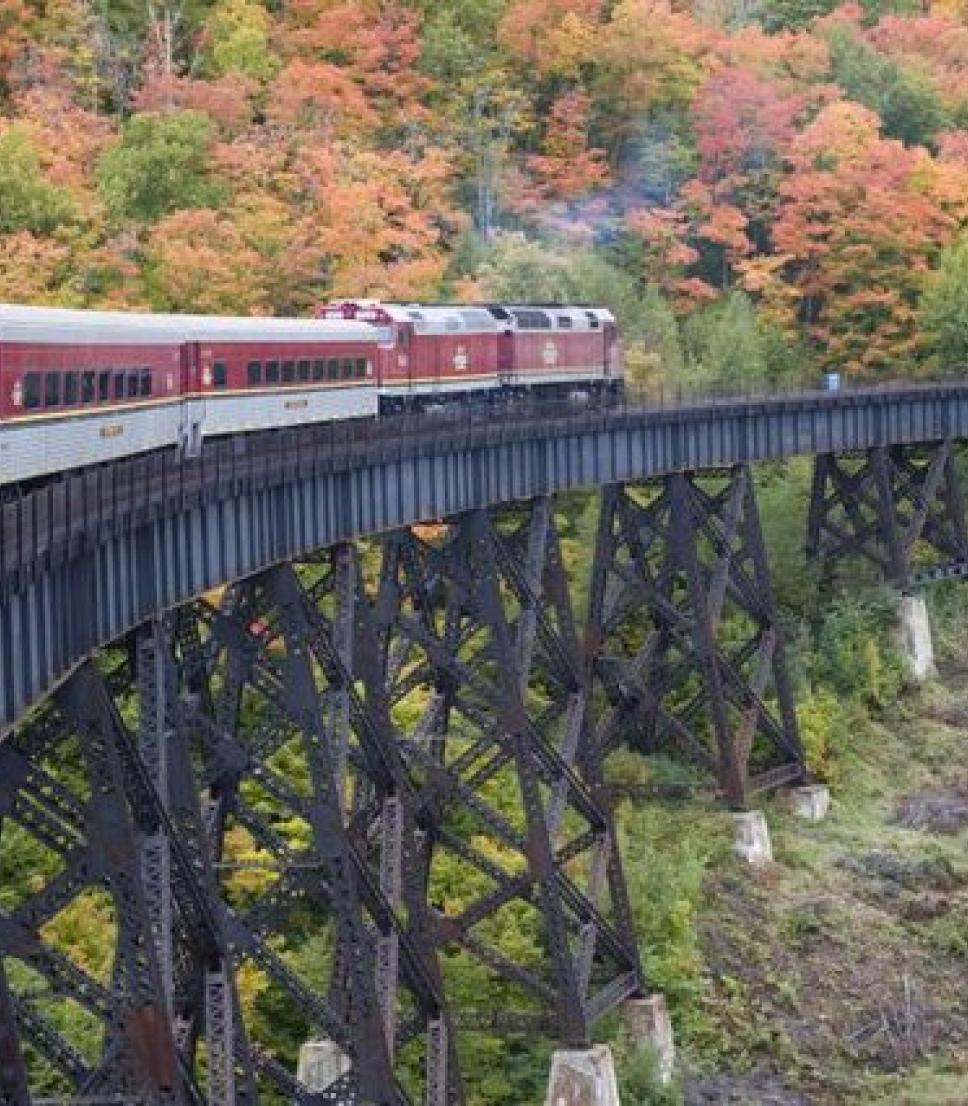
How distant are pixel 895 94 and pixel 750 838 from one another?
4652cm

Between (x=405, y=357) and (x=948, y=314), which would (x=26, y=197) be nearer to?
(x=405, y=357)

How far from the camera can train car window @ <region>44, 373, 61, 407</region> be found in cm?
2364

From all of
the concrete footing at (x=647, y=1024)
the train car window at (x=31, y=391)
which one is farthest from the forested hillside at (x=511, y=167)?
the train car window at (x=31, y=391)

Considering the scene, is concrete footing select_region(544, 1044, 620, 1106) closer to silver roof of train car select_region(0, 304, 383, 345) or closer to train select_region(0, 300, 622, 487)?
train select_region(0, 300, 622, 487)

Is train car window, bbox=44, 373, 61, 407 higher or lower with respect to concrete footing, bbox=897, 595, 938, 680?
higher

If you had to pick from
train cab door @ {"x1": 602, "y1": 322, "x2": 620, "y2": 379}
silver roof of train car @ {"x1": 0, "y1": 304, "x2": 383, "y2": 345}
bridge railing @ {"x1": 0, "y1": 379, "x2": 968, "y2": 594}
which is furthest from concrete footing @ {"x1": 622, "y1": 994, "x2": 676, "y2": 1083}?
train cab door @ {"x1": 602, "y1": 322, "x2": 620, "y2": 379}

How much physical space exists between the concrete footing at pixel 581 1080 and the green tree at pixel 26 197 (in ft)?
97.8

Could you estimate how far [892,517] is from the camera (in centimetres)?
4991

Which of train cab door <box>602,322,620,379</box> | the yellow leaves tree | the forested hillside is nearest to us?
train cab door <box>602,322,620,379</box>

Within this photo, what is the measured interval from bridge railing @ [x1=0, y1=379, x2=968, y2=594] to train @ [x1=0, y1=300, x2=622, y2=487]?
462mm

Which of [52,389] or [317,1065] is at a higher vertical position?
[52,389]

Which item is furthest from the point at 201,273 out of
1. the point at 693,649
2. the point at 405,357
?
the point at 693,649

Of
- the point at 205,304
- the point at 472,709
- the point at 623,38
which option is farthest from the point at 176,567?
the point at 623,38

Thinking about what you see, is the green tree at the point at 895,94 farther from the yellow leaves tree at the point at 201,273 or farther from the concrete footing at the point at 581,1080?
the concrete footing at the point at 581,1080
